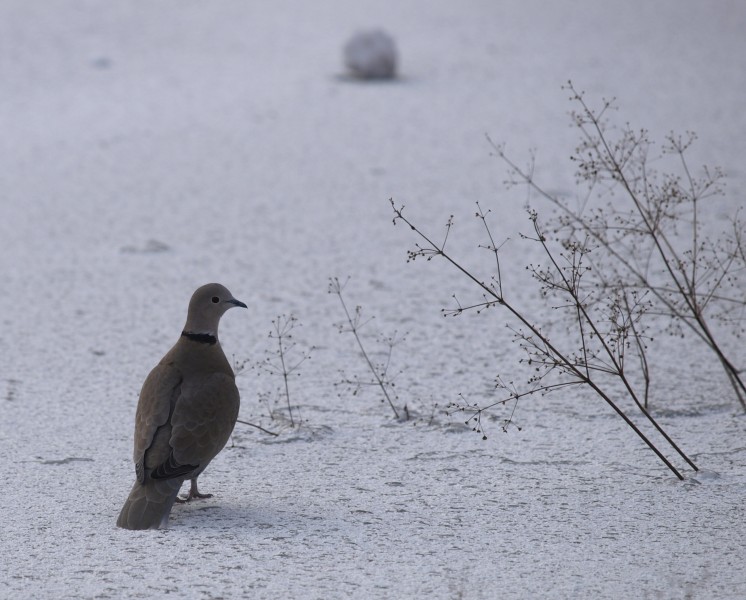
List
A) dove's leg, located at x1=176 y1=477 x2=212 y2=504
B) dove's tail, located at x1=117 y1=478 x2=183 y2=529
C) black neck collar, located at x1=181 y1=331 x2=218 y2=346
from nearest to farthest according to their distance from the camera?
dove's tail, located at x1=117 y1=478 x2=183 y2=529 < dove's leg, located at x1=176 y1=477 x2=212 y2=504 < black neck collar, located at x1=181 y1=331 x2=218 y2=346

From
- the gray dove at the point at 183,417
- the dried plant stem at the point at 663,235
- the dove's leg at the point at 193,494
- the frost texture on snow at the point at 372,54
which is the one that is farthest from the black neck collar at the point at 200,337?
the frost texture on snow at the point at 372,54

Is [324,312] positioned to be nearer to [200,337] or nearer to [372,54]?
[200,337]

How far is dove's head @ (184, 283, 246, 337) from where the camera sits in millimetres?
3600

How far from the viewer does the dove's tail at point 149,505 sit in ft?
10.3

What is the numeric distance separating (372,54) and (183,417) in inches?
367

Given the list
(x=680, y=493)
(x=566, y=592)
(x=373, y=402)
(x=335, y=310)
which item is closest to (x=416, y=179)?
(x=335, y=310)

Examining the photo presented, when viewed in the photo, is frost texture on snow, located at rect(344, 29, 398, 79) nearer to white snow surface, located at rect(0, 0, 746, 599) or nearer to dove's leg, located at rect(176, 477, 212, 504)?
white snow surface, located at rect(0, 0, 746, 599)

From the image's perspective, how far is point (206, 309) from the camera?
3.61m

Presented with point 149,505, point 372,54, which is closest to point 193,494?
point 149,505

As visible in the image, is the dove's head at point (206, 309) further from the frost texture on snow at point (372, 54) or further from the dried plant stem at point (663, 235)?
the frost texture on snow at point (372, 54)

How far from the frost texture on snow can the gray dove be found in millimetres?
8849

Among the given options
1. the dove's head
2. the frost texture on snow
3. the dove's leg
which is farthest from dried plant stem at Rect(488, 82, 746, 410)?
the frost texture on snow

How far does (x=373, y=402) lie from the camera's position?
4.56m

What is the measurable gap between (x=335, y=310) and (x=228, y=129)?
4.72 meters
